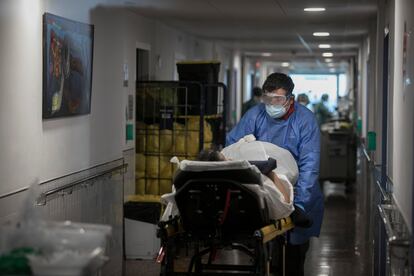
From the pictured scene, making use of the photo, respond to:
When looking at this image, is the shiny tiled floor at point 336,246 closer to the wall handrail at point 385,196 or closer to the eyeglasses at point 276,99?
the wall handrail at point 385,196

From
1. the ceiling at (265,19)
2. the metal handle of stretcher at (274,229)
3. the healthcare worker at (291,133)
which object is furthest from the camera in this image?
the ceiling at (265,19)

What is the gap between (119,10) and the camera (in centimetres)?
773

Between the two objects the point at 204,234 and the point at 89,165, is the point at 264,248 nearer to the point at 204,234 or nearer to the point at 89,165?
the point at 204,234

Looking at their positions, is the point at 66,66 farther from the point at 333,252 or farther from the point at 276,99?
the point at 333,252

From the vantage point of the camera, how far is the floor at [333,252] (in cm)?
696

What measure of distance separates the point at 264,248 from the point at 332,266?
3094mm

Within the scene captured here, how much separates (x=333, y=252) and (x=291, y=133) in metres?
2.78

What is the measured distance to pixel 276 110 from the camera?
17.7ft

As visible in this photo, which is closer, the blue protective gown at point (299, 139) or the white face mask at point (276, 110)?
the blue protective gown at point (299, 139)

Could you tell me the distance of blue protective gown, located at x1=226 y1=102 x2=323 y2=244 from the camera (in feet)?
17.0

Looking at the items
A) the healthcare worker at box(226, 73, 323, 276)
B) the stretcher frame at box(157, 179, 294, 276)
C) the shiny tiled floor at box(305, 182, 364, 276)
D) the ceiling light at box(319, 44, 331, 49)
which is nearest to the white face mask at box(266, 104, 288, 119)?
the healthcare worker at box(226, 73, 323, 276)

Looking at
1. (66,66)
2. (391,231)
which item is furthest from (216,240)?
(66,66)

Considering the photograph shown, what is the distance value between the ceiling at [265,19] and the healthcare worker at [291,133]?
2.46 meters

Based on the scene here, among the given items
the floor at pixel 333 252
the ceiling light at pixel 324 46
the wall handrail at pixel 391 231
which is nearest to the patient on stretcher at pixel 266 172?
the wall handrail at pixel 391 231
